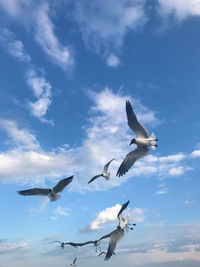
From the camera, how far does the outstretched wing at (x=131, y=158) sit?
103 ft

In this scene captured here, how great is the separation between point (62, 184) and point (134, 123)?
996 centimetres

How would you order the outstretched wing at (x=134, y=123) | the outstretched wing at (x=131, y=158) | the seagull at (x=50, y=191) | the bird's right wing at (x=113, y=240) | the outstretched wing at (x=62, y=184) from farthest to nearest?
1. the bird's right wing at (x=113, y=240)
2. the seagull at (x=50, y=191)
3. the outstretched wing at (x=62, y=184)
4. the outstretched wing at (x=131, y=158)
5. the outstretched wing at (x=134, y=123)

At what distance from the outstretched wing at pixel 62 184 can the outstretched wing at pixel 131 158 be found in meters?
4.96

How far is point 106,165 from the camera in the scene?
41062 mm

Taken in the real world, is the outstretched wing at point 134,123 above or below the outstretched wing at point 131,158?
above

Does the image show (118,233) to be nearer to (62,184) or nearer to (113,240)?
(113,240)

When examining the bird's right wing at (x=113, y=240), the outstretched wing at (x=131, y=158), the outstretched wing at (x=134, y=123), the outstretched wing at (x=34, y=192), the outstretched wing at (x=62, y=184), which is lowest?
the bird's right wing at (x=113, y=240)

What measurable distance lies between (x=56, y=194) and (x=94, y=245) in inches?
432

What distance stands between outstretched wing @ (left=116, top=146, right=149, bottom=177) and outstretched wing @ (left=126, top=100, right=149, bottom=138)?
1.98 m

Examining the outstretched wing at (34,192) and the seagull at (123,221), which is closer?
the seagull at (123,221)

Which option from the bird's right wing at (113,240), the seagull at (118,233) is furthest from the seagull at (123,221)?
the bird's right wing at (113,240)

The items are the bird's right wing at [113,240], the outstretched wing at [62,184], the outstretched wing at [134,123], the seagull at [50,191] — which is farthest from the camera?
the bird's right wing at [113,240]

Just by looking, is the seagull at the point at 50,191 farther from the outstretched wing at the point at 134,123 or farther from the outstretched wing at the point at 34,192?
the outstretched wing at the point at 134,123

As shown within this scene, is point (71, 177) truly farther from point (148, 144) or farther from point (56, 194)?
point (148, 144)
